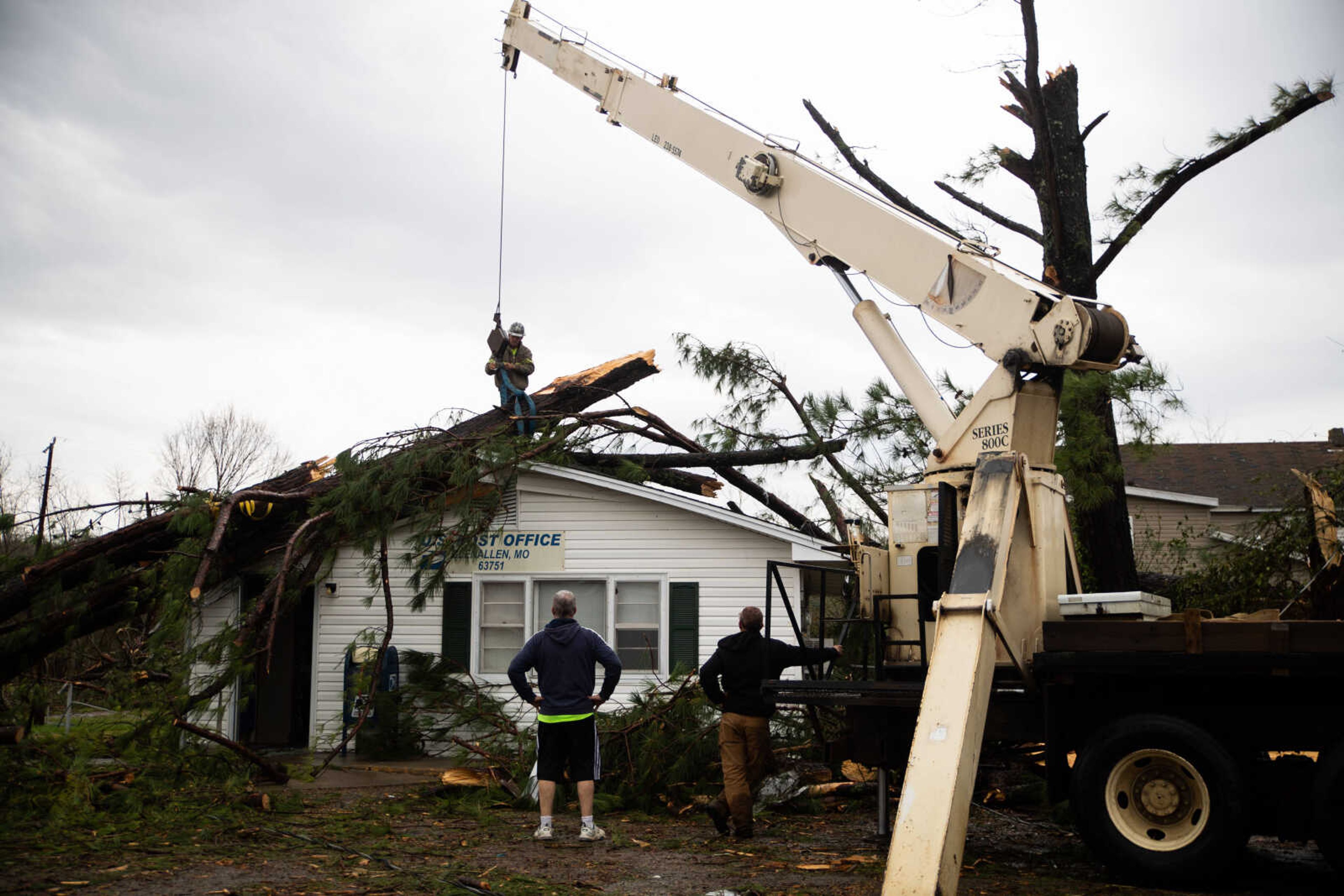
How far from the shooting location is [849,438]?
1479 centimetres

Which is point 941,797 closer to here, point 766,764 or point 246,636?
point 766,764

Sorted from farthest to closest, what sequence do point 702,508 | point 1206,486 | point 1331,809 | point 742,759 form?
point 1206,486
point 702,508
point 742,759
point 1331,809

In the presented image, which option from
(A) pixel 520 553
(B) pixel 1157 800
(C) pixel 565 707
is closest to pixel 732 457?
(A) pixel 520 553

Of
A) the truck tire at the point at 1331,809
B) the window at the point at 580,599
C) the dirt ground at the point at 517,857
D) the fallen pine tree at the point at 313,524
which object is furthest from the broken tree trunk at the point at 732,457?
the truck tire at the point at 1331,809

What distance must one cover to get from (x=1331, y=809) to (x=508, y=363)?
1019 cm

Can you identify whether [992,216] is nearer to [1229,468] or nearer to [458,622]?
[458,622]

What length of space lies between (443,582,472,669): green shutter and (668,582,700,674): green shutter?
240cm

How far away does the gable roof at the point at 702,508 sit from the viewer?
528 inches

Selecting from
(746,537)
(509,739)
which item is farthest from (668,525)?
(509,739)

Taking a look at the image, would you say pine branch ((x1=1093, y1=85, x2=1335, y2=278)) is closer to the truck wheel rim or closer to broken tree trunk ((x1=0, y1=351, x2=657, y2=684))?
broken tree trunk ((x1=0, y1=351, x2=657, y2=684))

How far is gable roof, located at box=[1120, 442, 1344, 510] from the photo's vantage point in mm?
27750

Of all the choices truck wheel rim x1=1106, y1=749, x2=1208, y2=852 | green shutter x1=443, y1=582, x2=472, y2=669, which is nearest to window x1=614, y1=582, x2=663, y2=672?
green shutter x1=443, y1=582, x2=472, y2=669

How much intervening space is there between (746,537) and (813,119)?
18.2 ft

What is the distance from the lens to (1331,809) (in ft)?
20.0
